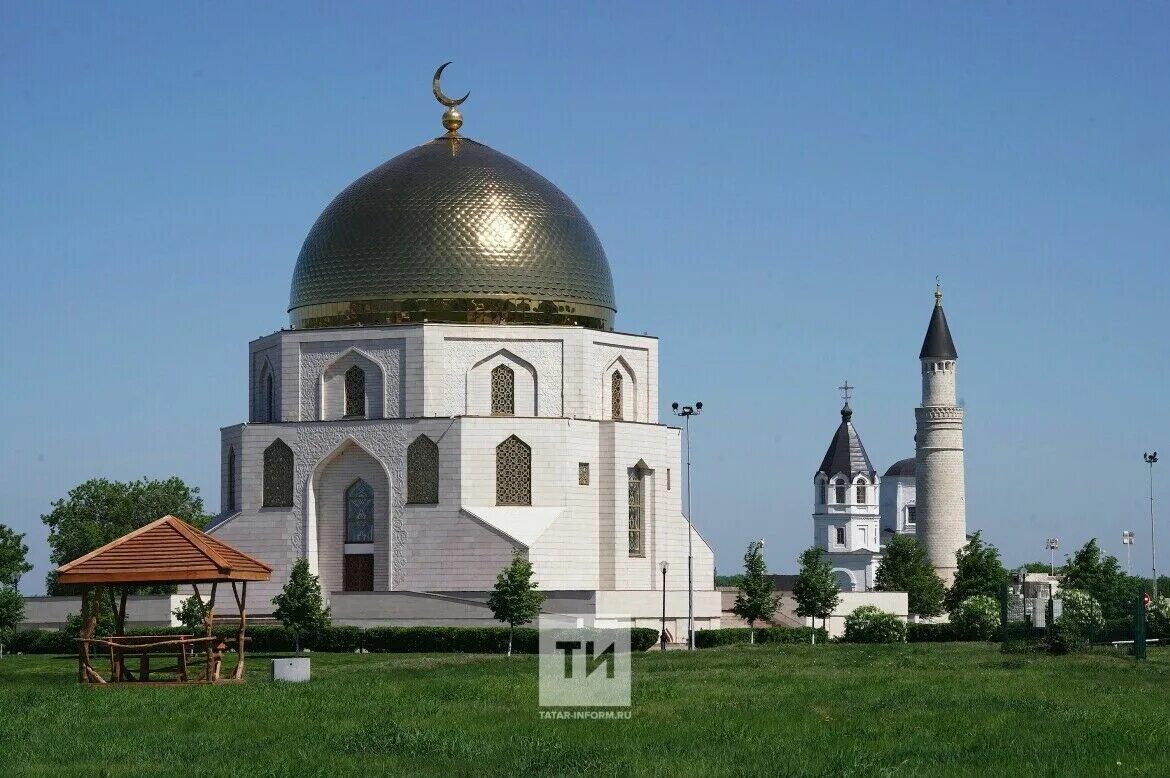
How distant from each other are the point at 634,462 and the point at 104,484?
23691 mm

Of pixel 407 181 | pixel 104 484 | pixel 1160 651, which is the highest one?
pixel 407 181

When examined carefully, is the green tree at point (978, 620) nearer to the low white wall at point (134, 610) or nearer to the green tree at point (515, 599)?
the green tree at point (515, 599)

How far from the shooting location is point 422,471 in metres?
49.6

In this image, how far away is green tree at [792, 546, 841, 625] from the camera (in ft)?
176

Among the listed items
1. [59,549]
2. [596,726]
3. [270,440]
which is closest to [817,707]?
[596,726]

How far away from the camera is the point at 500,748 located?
57.8 feet

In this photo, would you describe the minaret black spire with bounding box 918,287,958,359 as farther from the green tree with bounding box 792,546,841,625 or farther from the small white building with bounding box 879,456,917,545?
the small white building with bounding box 879,456,917,545

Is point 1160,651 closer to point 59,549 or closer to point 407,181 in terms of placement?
point 407,181

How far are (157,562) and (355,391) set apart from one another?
974 inches

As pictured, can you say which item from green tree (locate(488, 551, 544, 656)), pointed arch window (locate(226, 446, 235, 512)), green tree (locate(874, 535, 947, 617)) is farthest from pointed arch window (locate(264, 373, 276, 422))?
green tree (locate(874, 535, 947, 617))

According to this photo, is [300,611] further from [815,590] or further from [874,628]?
[815,590]

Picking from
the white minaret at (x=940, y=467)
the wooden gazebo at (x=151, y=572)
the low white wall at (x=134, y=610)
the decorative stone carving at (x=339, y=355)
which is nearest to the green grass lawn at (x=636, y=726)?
the wooden gazebo at (x=151, y=572)

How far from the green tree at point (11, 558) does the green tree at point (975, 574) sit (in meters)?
33.8

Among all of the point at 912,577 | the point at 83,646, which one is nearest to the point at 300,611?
the point at 83,646
